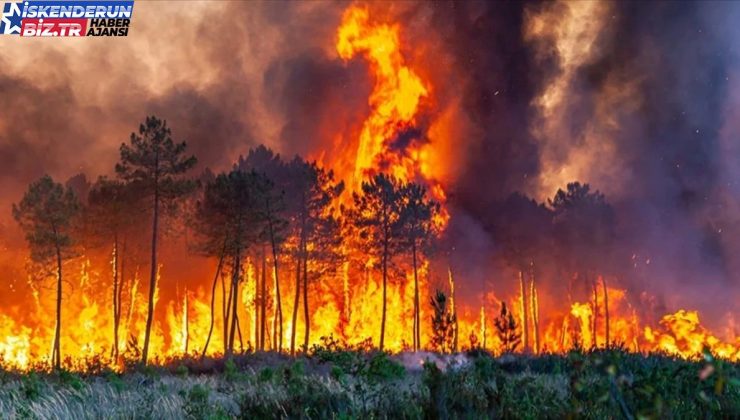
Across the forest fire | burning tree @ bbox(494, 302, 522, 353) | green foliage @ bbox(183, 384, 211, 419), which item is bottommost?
green foliage @ bbox(183, 384, 211, 419)

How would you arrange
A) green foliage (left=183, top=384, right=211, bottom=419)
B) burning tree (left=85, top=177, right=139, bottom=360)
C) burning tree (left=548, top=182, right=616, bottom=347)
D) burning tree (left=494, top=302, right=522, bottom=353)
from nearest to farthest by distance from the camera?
green foliage (left=183, top=384, right=211, bottom=419), burning tree (left=494, top=302, right=522, bottom=353), burning tree (left=85, top=177, right=139, bottom=360), burning tree (left=548, top=182, right=616, bottom=347)

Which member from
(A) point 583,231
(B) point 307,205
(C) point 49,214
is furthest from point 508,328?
(A) point 583,231

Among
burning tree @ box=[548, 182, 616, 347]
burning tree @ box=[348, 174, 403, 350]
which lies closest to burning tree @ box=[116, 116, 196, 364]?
burning tree @ box=[348, 174, 403, 350]

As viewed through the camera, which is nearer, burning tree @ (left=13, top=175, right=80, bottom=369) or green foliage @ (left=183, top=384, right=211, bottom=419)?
green foliage @ (left=183, top=384, right=211, bottom=419)

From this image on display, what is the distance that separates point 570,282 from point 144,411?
6357 centimetres

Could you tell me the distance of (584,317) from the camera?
63562 millimetres

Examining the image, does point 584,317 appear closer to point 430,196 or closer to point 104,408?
point 430,196

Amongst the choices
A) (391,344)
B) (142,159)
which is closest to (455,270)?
(391,344)

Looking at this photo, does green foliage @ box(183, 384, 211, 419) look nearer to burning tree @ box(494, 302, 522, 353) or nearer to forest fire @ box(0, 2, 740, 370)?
burning tree @ box(494, 302, 522, 353)

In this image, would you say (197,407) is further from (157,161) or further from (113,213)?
(113,213)

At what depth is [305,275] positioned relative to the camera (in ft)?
136

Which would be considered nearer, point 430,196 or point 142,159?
point 142,159

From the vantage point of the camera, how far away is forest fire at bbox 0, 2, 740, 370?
39.9 metres

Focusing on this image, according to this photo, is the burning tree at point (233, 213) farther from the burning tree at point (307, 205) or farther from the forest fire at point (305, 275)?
the burning tree at point (307, 205)
